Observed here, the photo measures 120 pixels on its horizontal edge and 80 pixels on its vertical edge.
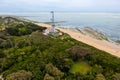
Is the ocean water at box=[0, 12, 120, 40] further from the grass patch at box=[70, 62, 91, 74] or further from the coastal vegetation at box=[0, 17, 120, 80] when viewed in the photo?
the grass patch at box=[70, 62, 91, 74]

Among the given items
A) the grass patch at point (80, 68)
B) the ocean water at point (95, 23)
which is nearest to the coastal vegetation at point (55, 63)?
the grass patch at point (80, 68)

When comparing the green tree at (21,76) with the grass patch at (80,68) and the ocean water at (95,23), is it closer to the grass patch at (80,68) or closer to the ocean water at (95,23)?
the grass patch at (80,68)

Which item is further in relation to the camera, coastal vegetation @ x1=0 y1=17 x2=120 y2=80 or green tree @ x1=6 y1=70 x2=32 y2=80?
coastal vegetation @ x1=0 y1=17 x2=120 y2=80

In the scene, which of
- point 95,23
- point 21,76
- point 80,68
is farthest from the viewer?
point 95,23

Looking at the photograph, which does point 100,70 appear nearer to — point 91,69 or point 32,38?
point 91,69

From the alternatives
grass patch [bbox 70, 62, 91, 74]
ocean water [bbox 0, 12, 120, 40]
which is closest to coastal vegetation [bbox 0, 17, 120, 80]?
grass patch [bbox 70, 62, 91, 74]

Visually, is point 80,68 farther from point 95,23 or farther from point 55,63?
point 95,23

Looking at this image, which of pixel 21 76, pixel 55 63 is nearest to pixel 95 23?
pixel 55 63

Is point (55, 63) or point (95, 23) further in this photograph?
point (95, 23)

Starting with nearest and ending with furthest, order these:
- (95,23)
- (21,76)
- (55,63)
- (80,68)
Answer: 1. (21,76)
2. (80,68)
3. (55,63)
4. (95,23)
